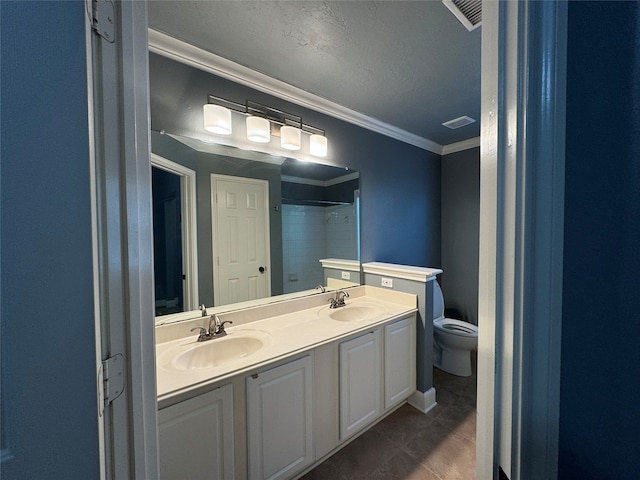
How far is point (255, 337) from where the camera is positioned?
4.69 ft

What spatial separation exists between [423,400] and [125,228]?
2273 millimetres

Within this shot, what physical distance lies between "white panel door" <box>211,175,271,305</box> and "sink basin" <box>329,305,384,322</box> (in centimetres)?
55

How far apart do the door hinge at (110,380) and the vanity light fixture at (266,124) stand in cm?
135

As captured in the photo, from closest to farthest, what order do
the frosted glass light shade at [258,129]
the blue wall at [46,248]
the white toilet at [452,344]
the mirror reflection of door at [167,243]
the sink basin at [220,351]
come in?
1. the blue wall at [46,248]
2. the sink basin at [220,351]
3. the mirror reflection of door at [167,243]
4. the frosted glass light shade at [258,129]
5. the white toilet at [452,344]

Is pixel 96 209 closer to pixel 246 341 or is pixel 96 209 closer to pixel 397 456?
pixel 246 341

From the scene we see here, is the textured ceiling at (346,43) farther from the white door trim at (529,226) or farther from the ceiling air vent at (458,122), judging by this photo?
the white door trim at (529,226)

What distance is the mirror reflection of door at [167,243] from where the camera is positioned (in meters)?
1.37

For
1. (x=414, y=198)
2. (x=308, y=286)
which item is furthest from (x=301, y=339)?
(x=414, y=198)

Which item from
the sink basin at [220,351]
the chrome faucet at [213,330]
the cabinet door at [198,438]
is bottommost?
the cabinet door at [198,438]

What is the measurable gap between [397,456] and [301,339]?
994 mm

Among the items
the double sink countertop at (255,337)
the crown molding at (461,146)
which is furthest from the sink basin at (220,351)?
the crown molding at (461,146)

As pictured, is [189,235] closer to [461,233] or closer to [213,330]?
[213,330]

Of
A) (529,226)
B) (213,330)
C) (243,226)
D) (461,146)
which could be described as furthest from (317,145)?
(461,146)

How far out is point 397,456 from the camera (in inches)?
59.4
